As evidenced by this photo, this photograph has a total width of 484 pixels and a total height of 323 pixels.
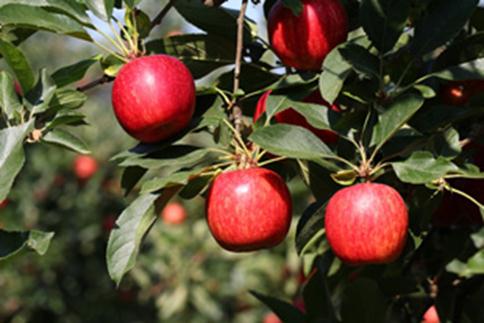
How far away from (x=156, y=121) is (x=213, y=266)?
2.79 metres

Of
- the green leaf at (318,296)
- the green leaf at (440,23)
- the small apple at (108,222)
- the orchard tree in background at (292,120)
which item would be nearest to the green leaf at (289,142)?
the orchard tree in background at (292,120)

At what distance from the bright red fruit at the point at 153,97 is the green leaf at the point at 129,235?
90mm

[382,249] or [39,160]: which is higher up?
[382,249]

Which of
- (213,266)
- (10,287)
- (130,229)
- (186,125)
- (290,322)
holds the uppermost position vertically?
(186,125)

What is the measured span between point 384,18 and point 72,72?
43 cm

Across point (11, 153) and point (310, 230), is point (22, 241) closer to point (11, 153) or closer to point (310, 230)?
point (11, 153)

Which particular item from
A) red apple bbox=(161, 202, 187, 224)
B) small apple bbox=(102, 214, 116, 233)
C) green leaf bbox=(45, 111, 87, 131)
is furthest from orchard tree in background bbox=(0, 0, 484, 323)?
small apple bbox=(102, 214, 116, 233)

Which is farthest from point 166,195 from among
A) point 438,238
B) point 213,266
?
point 213,266

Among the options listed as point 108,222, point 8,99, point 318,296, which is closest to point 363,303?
point 318,296

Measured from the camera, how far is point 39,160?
420 cm

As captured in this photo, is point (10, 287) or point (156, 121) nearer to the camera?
point (156, 121)

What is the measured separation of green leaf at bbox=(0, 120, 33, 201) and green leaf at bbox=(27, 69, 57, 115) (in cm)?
5

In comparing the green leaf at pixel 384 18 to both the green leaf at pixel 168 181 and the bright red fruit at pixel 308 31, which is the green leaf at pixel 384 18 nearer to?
the bright red fruit at pixel 308 31

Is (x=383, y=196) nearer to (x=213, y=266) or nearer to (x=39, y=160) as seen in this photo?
(x=213, y=266)
